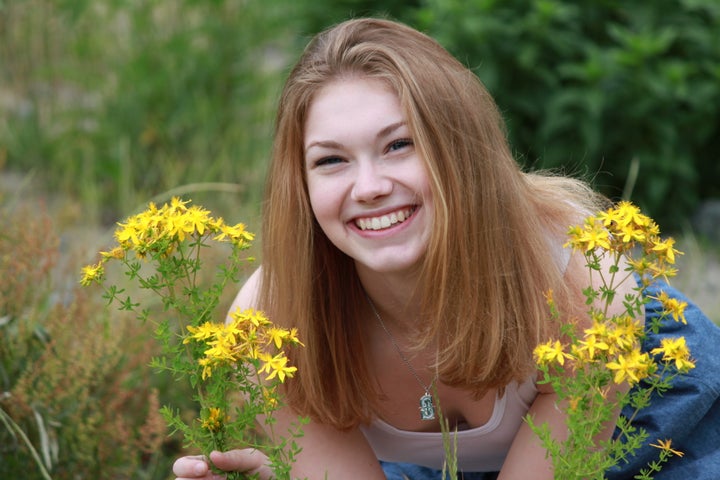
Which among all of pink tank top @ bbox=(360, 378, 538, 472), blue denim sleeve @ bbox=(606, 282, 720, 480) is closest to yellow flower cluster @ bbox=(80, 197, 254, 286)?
pink tank top @ bbox=(360, 378, 538, 472)

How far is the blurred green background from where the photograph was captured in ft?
13.5

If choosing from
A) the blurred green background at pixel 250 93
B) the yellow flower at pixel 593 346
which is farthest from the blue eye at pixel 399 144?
the blurred green background at pixel 250 93

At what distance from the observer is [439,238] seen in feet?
6.38

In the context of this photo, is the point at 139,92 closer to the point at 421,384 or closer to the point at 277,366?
the point at 421,384

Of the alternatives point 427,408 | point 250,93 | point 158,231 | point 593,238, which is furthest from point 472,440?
point 250,93

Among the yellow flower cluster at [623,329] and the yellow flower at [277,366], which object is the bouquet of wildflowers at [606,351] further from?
the yellow flower at [277,366]

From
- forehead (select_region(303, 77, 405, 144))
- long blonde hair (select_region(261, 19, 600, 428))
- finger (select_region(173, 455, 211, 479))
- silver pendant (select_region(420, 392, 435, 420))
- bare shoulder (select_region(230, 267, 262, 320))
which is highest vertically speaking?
forehead (select_region(303, 77, 405, 144))

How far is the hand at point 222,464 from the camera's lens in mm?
1763

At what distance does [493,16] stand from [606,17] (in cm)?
54

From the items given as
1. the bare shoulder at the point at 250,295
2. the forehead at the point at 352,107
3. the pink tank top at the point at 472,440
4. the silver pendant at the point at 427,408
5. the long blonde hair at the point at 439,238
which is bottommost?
the pink tank top at the point at 472,440

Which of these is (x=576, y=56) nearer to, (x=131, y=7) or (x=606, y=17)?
(x=606, y=17)

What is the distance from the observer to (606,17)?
4344 mm

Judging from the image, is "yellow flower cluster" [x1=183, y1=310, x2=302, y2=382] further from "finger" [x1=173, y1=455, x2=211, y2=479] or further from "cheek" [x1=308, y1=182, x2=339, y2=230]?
"cheek" [x1=308, y1=182, x2=339, y2=230]

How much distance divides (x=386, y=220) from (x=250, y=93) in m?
2.85
